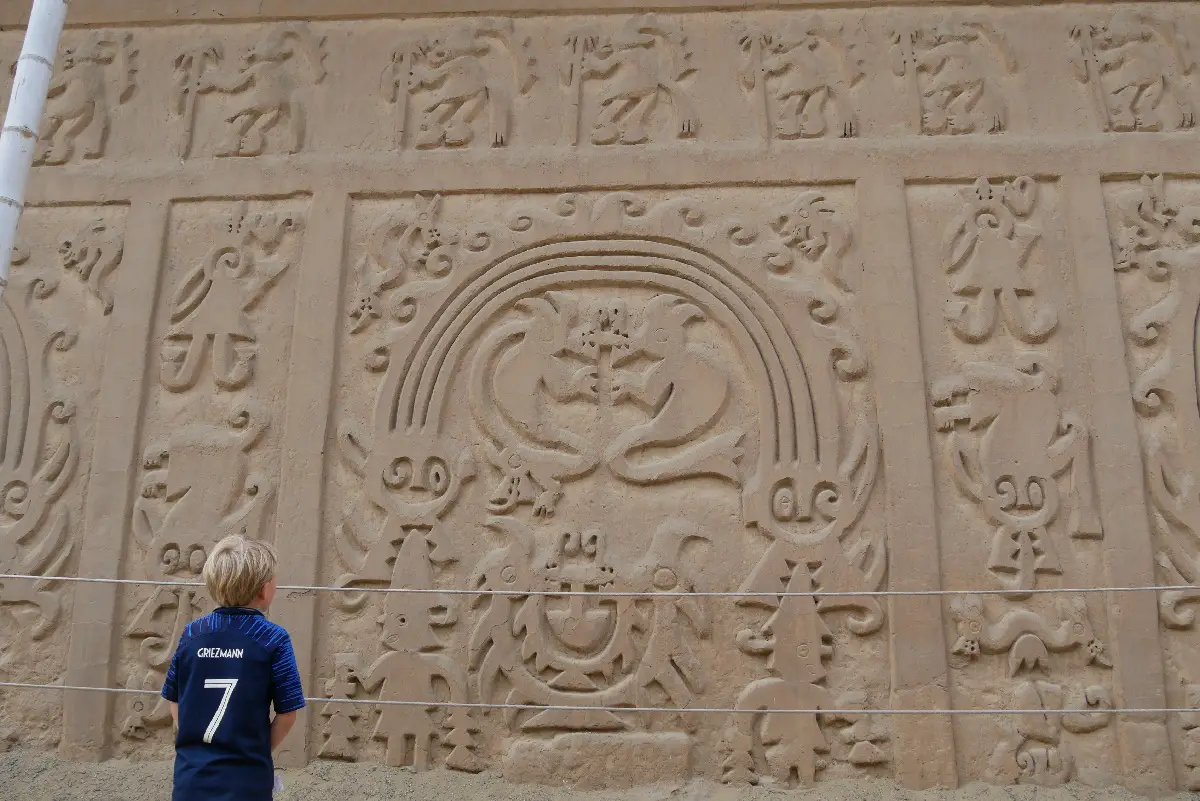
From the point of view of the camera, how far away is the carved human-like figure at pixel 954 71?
475 centimetres

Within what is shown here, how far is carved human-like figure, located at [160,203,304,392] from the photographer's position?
4562mm

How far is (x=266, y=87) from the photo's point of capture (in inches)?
196

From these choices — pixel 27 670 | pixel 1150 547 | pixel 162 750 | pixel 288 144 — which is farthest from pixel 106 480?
pixel 1150 547

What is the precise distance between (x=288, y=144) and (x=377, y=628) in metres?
2.27

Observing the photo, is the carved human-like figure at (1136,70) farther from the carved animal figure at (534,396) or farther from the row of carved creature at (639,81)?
the carved animal figure at (534,396)

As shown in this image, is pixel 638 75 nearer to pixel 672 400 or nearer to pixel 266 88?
pixel 672 400

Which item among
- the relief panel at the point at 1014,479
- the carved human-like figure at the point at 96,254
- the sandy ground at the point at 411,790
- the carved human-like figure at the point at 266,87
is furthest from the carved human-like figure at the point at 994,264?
the carved human-like figure at the point at 96,254

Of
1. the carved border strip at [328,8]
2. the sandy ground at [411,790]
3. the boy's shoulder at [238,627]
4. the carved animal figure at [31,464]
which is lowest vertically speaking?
the sandy ground at [411,790]

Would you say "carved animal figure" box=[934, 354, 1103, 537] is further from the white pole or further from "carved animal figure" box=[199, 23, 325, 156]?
the white pole

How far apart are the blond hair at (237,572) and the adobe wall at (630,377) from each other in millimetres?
1869

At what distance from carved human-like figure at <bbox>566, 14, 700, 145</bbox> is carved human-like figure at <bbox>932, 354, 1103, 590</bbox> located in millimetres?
1697

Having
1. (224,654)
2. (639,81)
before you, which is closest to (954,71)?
(639,81)

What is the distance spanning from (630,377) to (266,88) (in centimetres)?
225

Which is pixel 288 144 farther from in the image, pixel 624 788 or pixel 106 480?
pixel 624 788
